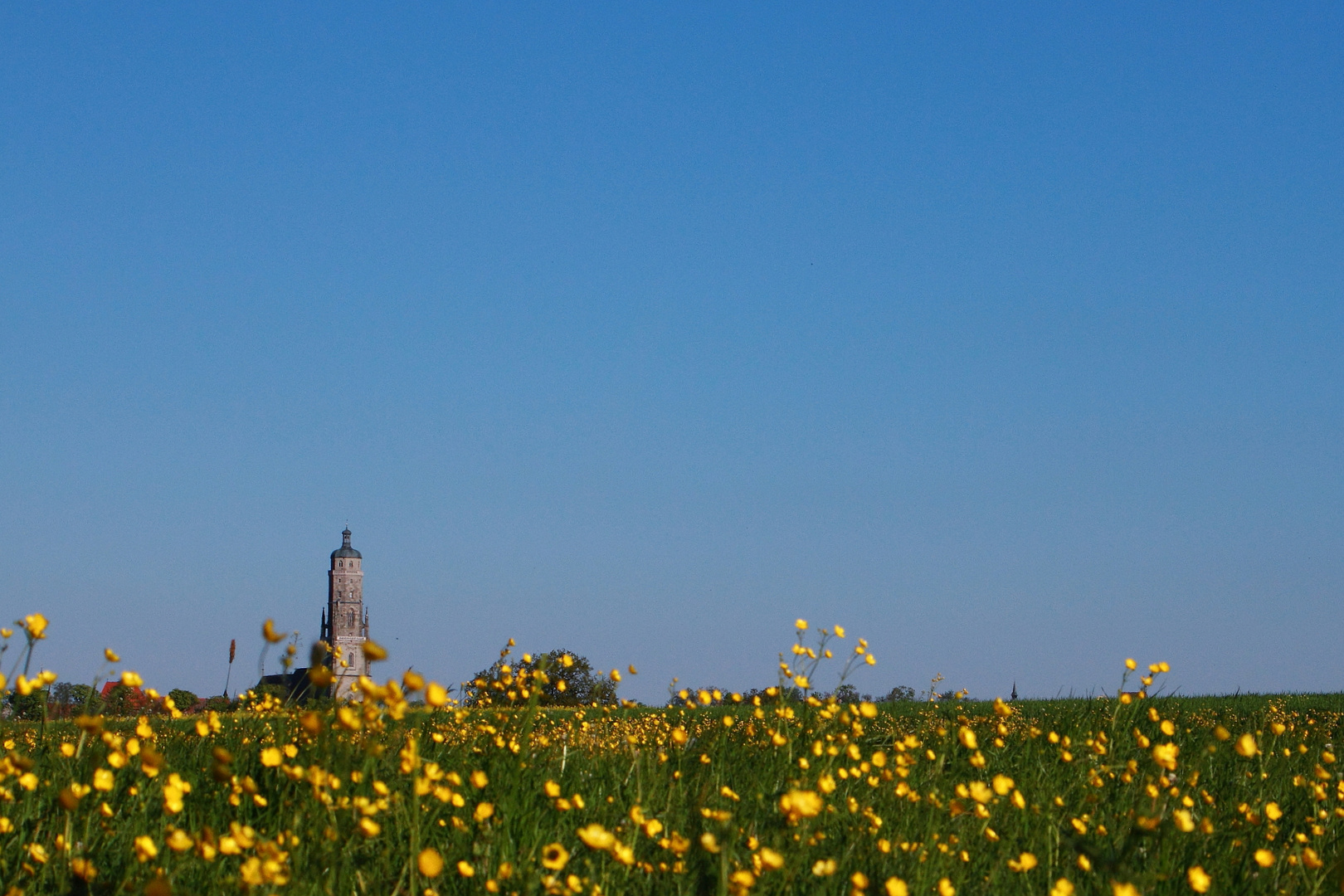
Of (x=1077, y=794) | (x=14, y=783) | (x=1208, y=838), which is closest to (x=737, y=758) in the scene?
(x=1077, y=794)

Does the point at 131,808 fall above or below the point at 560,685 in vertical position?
below

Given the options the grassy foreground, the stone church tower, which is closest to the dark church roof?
the stone church tower

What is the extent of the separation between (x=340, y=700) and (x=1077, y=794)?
350cm

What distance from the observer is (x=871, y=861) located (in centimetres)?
378

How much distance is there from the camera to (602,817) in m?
4.20

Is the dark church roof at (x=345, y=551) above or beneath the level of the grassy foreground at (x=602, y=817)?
above

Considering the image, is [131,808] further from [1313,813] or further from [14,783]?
[1313,813]

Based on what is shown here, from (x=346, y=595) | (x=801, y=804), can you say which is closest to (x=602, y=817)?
(x=801, y=804)

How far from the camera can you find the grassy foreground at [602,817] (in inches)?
123

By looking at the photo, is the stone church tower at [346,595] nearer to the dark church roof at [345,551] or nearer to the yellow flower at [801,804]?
the dark church roof at [345,551]

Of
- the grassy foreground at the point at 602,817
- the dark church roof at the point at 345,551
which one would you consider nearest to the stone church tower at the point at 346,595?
the dark church roof at the point at 345,551

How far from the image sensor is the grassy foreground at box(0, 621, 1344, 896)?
313 centimetres

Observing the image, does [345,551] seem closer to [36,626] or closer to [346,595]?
[346,595]

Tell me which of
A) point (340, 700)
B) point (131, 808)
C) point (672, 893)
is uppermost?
point (340, 700)
